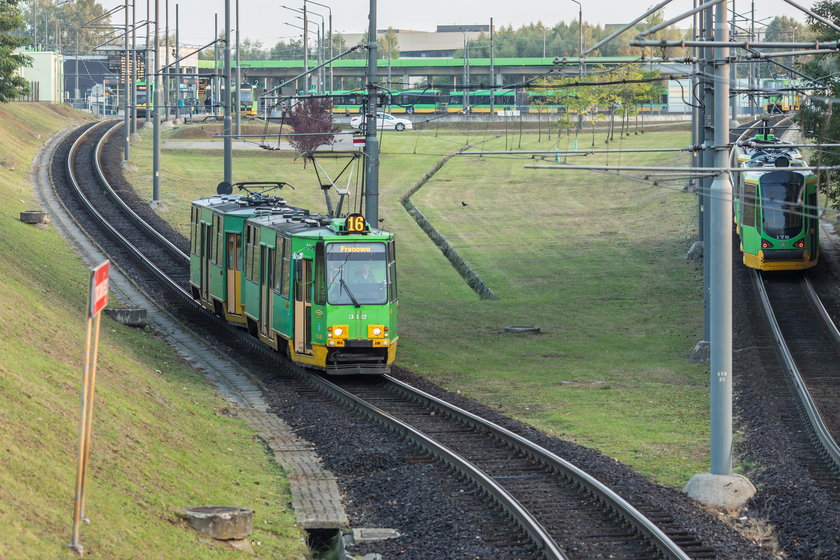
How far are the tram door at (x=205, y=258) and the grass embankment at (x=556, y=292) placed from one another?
5542mm

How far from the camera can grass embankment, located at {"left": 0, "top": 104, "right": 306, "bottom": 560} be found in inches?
433

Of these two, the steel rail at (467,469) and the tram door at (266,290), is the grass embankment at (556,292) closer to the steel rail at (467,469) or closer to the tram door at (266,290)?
the steel rail at (467,469)

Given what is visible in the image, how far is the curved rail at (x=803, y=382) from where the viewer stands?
18203mm

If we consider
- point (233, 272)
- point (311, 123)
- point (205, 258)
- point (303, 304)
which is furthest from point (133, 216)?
point (303, 304)

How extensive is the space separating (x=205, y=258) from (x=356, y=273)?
9.49 metres

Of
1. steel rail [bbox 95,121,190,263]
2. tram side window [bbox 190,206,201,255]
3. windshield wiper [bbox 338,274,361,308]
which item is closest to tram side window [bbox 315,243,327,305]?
windshield wiper [bbox 338,274,361,308]

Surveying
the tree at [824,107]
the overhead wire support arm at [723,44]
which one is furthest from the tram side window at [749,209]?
the overhead wire support arm at [723,44]

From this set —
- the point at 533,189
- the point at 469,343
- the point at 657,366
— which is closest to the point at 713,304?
the point at 657,366

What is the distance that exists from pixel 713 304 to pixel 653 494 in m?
2.84

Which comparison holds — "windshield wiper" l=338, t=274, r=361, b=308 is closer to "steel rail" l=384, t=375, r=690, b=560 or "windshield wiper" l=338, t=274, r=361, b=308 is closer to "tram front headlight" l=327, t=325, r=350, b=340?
"tram front headlight" l=327, t=325, r=350, b=340

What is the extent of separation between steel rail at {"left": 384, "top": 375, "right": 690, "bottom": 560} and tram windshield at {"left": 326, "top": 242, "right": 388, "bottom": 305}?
242cm

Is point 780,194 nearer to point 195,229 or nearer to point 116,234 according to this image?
point 195,229

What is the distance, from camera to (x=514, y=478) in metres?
16.1

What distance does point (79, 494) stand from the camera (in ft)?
33.9
